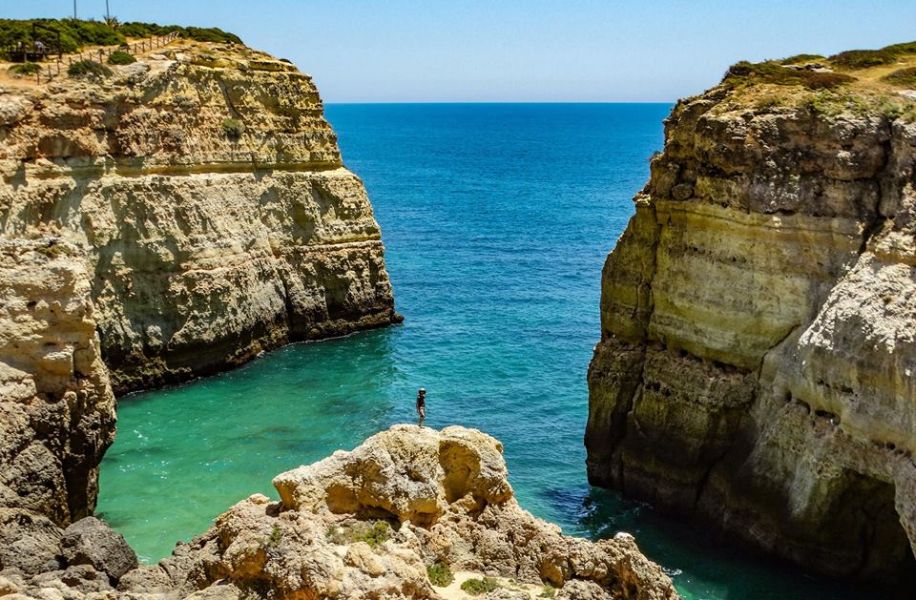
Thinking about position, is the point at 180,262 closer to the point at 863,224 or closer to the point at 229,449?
the point at 229,449

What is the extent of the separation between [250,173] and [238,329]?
7.11 metres

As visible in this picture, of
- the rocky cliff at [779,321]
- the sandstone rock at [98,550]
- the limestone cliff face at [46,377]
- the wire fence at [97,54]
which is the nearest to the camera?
the sandstone rock at [98,550]

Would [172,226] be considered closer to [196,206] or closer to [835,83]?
[196,206]

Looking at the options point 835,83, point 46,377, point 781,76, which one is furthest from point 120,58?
point 835,83

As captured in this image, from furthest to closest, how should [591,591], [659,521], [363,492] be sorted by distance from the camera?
[659,521], [363,492], [591,591]

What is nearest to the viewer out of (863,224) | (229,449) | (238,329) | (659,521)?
(863,224)

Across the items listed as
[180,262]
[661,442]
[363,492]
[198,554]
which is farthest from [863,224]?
[180,262]

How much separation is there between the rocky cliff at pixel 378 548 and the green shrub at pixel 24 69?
2521 cm

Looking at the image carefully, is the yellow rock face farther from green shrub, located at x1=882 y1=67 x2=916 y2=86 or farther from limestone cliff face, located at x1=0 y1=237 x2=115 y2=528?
green shrub, located at x1=882 y1=67 x2=916 y2=86

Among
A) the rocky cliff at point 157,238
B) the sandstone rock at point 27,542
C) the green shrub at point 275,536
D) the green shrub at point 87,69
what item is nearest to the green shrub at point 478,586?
the green shrub at point 275,536

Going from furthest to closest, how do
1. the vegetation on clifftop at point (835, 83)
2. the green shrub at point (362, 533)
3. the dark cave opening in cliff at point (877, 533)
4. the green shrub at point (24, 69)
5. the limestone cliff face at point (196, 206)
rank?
1. the green shrub at point (24, 69)
2. the limestone cliff face at point (196, 206)
3. the vegetation on clifftop at point (835, 83)
4. the dark cave opening in cliff at point (877, 533)
5. the green shrub at point (362, 533)

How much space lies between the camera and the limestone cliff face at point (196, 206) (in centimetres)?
3612

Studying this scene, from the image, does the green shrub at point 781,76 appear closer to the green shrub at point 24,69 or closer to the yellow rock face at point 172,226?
the yellow rock face at point 172,226

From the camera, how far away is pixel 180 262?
39906 millimetres
